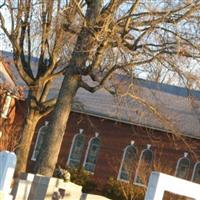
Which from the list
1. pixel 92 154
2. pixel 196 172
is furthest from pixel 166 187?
pixel 92 154

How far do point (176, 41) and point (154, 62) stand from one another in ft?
3.55

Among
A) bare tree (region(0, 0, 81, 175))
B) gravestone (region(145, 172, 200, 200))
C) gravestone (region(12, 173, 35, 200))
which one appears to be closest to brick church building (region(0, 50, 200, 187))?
bare tree (region(0, 0, 81, 175))

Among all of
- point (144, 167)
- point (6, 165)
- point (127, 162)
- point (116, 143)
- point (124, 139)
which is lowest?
point (6, 165)

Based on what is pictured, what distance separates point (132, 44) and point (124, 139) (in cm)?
1690

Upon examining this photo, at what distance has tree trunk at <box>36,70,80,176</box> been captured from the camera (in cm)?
1958

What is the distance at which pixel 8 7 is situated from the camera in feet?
71.9

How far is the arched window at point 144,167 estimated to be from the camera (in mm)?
28689

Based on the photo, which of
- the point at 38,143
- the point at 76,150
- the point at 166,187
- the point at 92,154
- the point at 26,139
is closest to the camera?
the point at 166,187

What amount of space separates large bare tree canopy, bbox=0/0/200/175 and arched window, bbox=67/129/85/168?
45.1 feet

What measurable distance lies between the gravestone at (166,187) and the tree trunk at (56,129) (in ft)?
45.9

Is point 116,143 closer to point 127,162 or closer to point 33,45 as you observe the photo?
point 127,162

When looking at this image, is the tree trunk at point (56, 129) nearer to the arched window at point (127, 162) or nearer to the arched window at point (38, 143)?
the arched window at point (127, 162)

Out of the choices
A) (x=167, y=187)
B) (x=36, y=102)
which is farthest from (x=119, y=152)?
(x=167, y=187)

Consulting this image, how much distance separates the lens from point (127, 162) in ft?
111
